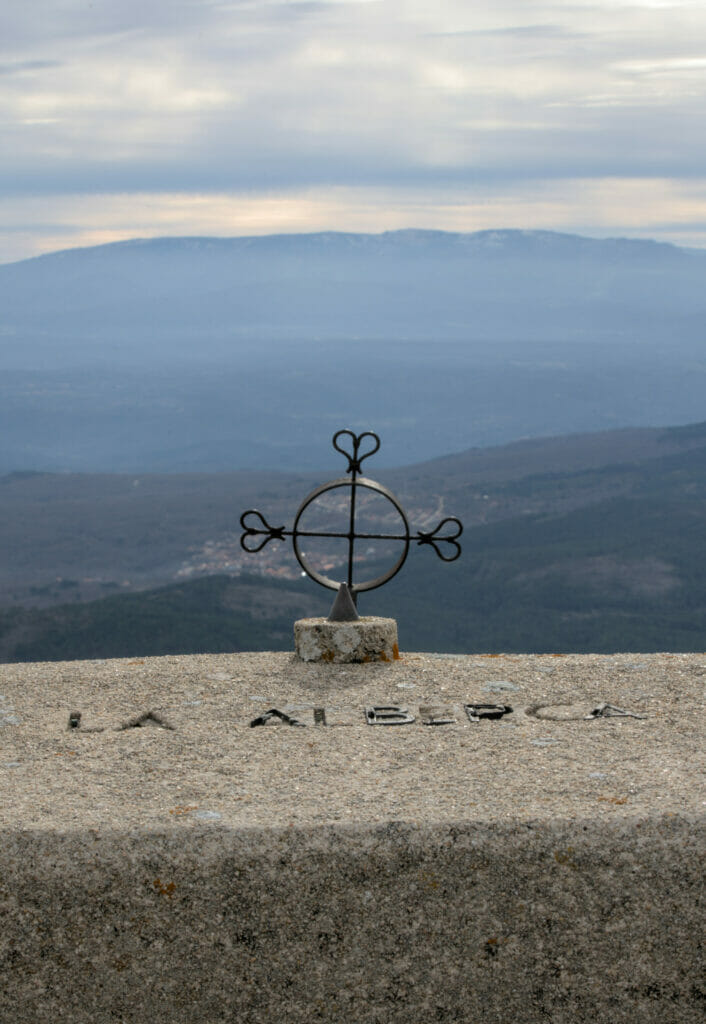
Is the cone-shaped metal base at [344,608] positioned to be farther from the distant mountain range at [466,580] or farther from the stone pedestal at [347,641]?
the distant mountain range at [466,580]

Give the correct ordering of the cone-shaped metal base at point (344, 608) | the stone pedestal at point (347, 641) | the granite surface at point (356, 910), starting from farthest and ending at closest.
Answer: the cone-shaped metal base at point (344, 608), the stone pedestal at point (347, 641), the granite surface at point (356, 910)

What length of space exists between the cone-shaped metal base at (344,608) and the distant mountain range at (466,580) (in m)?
81.2

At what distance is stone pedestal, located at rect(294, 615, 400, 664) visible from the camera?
10.8 metres

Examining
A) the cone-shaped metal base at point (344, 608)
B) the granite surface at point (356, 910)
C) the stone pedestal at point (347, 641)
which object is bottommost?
the granite surface at point (356, 910)

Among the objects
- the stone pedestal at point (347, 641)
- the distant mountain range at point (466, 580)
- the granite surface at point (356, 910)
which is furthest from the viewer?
the distant mountain range at point (466, 580)

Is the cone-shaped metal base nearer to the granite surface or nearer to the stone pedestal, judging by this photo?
the stone pedestal

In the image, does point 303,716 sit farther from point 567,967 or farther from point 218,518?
point 218,518

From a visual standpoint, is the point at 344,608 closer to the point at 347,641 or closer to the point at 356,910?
the point at 347,641

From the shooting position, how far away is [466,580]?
139500 mm

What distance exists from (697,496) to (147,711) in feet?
567

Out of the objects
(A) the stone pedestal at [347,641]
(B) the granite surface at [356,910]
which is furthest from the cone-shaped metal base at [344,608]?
(B) the granite surface at [356,910]

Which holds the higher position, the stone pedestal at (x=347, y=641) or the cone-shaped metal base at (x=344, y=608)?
the cone-shaped metal base at (x=344, y=608)

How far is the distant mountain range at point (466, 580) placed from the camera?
106562 mm

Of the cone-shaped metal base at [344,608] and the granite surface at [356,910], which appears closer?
the granite surface at [356,910]
